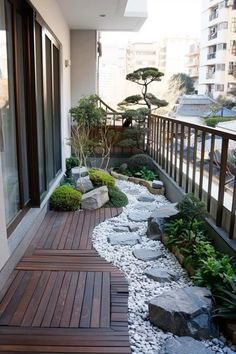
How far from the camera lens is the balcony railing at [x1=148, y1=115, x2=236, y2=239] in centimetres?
299

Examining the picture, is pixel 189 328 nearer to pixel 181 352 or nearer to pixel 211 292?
pixel 181 352

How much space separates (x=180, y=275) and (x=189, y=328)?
806mm

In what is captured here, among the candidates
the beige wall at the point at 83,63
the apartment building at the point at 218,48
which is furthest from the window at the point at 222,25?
the beige wall at the point at 83,63

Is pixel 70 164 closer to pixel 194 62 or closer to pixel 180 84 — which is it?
pixel 180 84

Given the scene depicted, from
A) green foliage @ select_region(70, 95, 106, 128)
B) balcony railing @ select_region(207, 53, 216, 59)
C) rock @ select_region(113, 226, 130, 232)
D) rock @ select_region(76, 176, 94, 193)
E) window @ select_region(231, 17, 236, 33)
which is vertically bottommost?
rock @ select_region(113, 226, 130, 232)

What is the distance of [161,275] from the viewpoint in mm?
2742

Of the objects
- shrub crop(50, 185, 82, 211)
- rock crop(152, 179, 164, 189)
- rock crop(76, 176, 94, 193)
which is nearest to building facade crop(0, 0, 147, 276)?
shrub crop(50, 185, 82, 211)

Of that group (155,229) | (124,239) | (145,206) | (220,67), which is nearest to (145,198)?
(145,206)

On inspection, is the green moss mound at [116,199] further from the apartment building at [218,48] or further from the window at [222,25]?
the window at [222,25]

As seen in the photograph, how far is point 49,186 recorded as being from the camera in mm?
4438

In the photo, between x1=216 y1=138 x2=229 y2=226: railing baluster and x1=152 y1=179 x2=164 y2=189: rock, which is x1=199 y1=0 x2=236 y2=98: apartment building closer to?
x1=152 y1=179 x2=164 y2=189: rock

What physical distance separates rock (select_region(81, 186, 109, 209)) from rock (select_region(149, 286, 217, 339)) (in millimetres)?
2459

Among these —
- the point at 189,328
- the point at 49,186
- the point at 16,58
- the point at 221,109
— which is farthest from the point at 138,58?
the point at 189,328

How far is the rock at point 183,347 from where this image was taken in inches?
71.8
